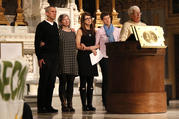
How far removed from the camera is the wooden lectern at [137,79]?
21.5 ft

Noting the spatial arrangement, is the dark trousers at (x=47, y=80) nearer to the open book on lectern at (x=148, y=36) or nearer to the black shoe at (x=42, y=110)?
the black shoe at (x=42, y=110)

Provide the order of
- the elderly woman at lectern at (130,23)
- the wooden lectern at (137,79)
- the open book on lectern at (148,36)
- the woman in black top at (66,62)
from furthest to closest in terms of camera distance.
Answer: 1. the woman in black top at (66,62)
2. the elderly woman at lectern at (130,23)
3. the wooden lectern at (137,79)
4. the open book on lectern at (148,36)

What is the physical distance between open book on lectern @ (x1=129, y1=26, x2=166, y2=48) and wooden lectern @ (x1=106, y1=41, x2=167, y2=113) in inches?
2.9

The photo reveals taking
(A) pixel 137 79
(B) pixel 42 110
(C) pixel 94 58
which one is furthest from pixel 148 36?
(B) pixel 42 110

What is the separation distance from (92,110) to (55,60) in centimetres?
86

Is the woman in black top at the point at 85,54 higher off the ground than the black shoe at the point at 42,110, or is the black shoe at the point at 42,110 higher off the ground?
the woman in black top at the point at 85,54

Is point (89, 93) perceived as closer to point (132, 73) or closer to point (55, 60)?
point (55, 60)

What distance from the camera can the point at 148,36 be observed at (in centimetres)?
651

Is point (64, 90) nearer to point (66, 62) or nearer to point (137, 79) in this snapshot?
point (66, 62)

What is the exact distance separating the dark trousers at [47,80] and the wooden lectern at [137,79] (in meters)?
0.97

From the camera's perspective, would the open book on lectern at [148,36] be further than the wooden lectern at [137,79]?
No

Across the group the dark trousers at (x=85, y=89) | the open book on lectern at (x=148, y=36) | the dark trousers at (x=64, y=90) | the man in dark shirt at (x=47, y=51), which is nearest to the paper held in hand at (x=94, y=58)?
the dark trousers at (x=85, y=89)

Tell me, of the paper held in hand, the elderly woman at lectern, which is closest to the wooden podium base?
the elderly woman at lectern

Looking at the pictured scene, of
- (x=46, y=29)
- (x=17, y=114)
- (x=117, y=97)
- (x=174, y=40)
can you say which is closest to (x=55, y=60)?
(x=46, y=29)
